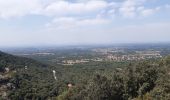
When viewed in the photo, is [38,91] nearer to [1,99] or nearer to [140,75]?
[1,99]

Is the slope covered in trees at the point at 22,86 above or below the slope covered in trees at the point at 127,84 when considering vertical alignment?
below

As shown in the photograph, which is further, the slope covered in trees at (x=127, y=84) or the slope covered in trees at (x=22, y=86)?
the slope covered in trees at (x=22, y=86)

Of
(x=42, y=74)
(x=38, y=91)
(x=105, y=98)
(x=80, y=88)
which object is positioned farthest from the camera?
(x=42, y=74)

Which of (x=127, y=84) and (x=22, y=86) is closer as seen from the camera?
(x=127, y=84)

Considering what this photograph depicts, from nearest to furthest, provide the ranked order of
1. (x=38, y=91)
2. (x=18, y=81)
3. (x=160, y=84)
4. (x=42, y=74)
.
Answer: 1. (x=160, y=84)
2. (x=38, y=91)
3. (x=18, y=81)
4. (x=42, y=74)

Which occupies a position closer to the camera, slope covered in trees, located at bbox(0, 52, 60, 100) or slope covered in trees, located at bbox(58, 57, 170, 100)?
slope covered in trees, located at bbox(58, 57, 170, 100)

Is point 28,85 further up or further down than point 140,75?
further down

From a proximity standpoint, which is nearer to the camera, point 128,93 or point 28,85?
point 128,93

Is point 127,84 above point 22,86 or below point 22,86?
above

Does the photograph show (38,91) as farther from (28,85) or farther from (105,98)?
(105,98)

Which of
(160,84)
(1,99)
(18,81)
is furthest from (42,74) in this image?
(160,84)

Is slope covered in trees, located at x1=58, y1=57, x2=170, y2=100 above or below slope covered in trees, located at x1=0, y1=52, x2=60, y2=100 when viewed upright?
above
